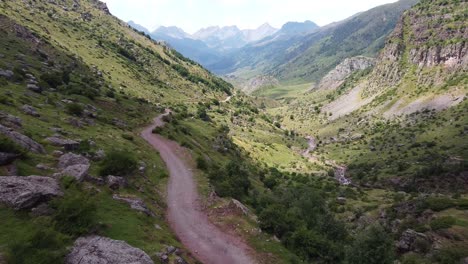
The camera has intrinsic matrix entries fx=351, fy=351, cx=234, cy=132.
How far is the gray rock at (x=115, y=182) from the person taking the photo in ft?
119

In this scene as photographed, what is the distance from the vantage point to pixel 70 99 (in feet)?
214

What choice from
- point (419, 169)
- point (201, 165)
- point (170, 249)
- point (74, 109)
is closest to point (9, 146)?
point (170, 249)

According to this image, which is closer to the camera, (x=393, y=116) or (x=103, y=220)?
(x=103, y=220)

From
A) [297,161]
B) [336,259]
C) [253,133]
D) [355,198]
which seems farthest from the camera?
[253,133]

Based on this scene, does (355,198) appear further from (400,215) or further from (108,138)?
(108,138)

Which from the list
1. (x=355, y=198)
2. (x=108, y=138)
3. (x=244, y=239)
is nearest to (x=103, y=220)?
(x=244, y=239)

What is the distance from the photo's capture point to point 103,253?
76.4 feet

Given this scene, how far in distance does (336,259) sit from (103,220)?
26.4m

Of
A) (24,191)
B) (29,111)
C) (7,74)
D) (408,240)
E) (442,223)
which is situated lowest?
(408,240)

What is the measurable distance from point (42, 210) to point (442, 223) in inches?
2284

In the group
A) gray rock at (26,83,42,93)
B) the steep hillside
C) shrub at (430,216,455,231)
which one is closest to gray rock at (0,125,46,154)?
gray rock at (26,83,42,93)

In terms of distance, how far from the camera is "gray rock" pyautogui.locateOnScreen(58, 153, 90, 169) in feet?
116

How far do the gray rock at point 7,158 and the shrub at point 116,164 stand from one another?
28.9ft

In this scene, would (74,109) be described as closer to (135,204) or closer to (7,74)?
(7,74)
